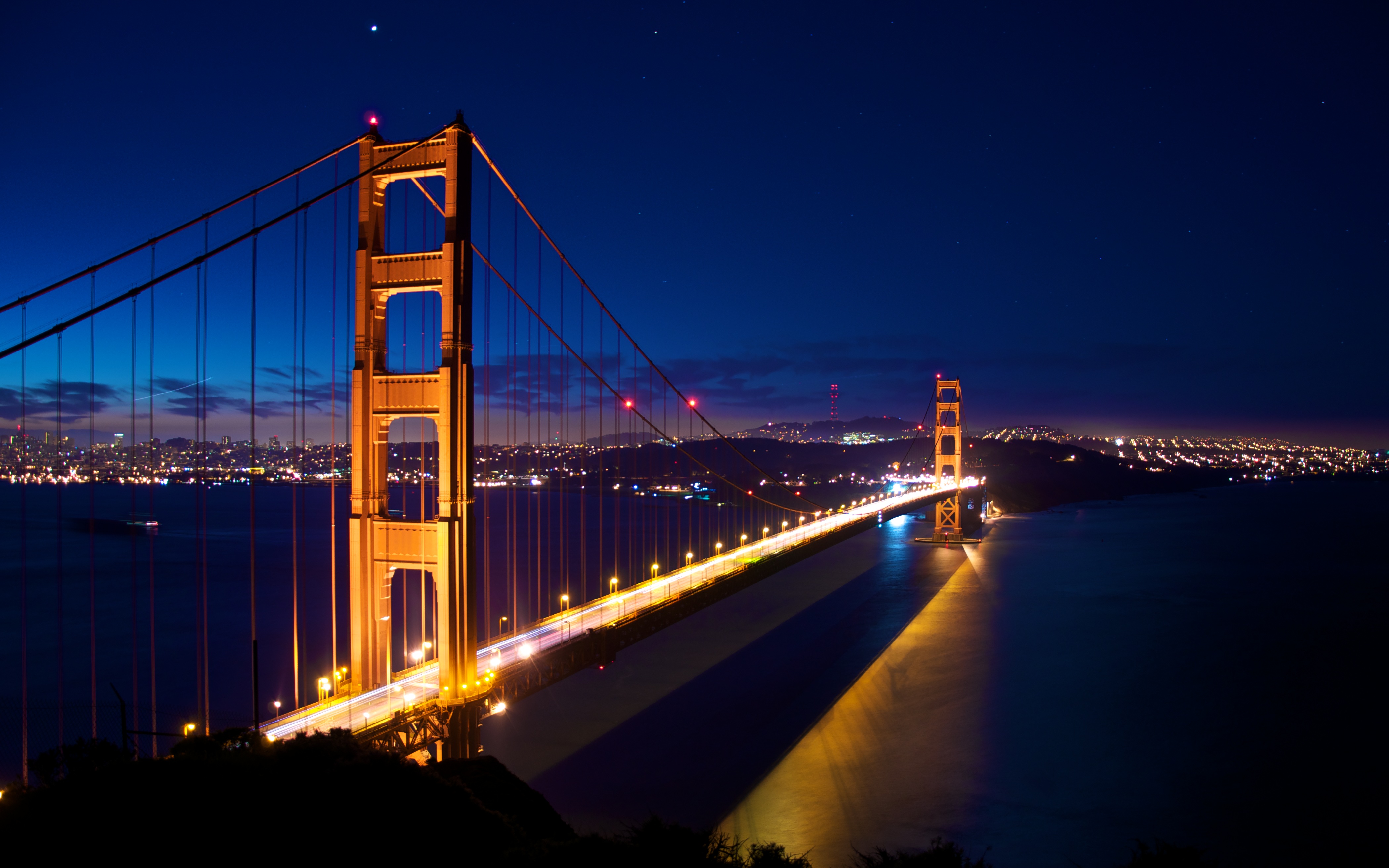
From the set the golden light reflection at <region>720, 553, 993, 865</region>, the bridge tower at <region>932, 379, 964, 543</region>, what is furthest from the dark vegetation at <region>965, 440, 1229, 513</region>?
the golden light reflection at <region>720, 553, 993, 865</region>

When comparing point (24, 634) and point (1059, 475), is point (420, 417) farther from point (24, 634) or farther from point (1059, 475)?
point (1059, 475)

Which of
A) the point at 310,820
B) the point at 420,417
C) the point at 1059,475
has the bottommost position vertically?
the point at 1059,475

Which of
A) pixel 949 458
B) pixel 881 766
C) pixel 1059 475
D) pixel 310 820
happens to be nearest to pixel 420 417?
pixel 310 820

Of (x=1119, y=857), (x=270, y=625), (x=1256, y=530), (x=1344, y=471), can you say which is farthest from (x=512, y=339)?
(x=1344, y=471)

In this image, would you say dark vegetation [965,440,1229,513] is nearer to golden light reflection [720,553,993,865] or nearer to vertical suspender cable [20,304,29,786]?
golden light reflection [720,553,993,865]

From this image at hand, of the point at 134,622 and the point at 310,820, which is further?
the point at 134,622

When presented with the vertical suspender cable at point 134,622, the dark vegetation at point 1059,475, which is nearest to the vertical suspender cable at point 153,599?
the vertical suspender cable at point 134,622
